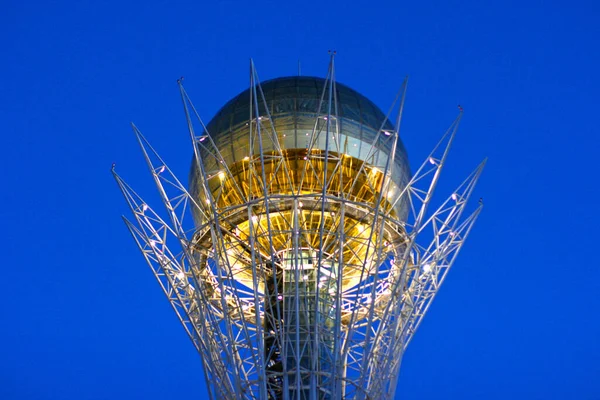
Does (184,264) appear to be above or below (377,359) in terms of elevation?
above

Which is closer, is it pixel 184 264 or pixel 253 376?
pixel 184 264

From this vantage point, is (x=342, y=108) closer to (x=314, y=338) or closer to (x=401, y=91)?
(x=401, y=91)

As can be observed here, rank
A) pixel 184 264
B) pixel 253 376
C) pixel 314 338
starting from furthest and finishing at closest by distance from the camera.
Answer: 1. pixel 253 376
2. pixel 184 264
3. pixel 314 338

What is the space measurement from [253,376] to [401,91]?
13.8 m

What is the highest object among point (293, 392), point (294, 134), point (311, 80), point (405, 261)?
point (311, 80)

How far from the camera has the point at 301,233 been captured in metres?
23.4

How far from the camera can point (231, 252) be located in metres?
26.6

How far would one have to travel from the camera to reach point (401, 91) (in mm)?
23391

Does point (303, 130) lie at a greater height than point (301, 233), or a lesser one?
greater

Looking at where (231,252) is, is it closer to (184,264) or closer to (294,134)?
(184,264)

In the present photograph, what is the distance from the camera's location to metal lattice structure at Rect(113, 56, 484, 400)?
22938 millimetres

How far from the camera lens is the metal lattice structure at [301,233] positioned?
2294cm

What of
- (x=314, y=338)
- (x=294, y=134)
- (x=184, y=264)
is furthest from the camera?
(x=184, y=264)

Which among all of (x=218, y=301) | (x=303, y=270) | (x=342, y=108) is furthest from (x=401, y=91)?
(x=218, y=301)
